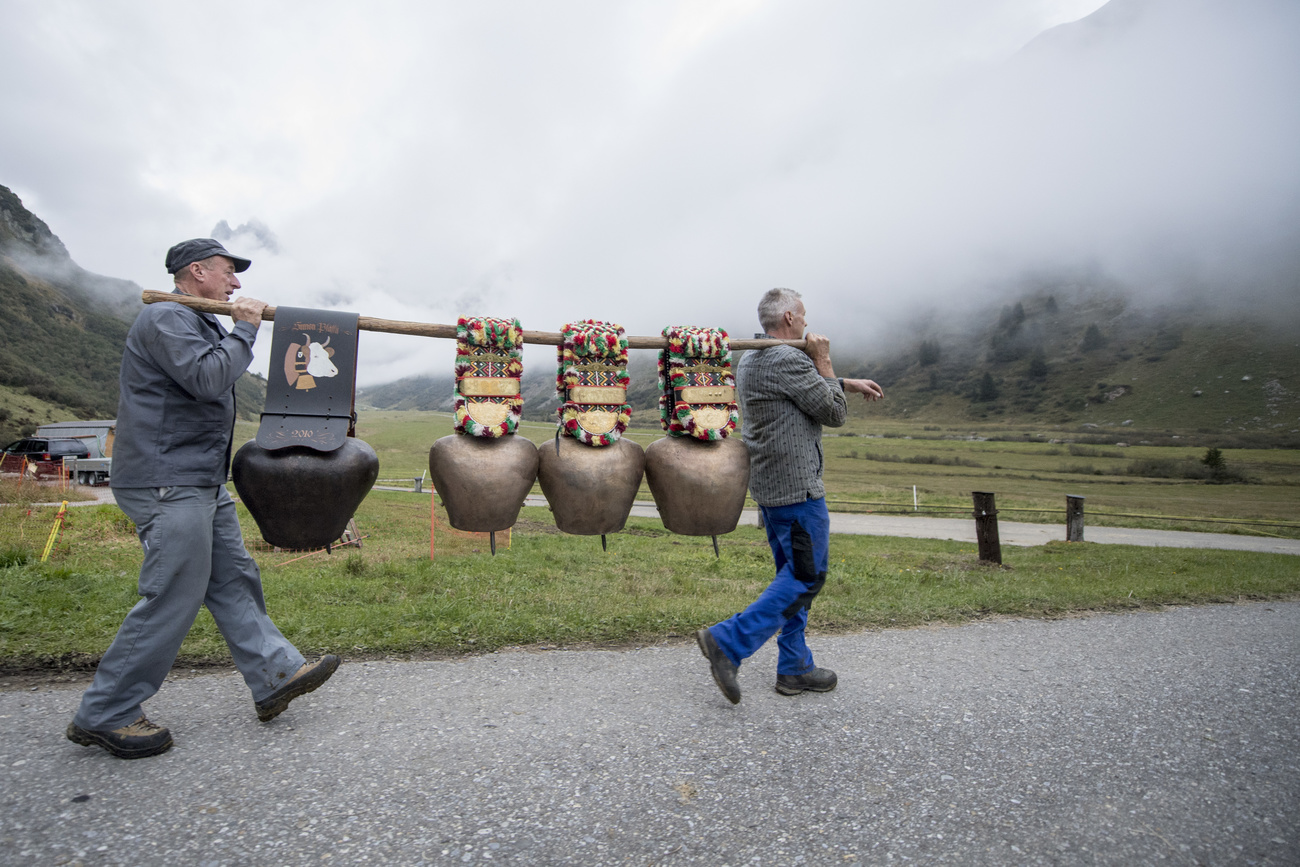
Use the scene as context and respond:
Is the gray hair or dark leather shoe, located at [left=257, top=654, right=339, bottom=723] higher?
the gray hair

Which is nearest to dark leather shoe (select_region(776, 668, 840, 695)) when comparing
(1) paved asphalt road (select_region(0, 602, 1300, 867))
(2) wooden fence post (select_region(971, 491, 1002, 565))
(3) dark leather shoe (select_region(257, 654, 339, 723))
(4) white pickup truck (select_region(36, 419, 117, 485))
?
(1) paved asphalt road (select_region(0, 602, 1300, 867))

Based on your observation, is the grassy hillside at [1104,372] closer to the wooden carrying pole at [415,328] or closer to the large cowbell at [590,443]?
the wooden carrying pole at [415,328]

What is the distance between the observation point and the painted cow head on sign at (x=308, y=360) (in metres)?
3.53

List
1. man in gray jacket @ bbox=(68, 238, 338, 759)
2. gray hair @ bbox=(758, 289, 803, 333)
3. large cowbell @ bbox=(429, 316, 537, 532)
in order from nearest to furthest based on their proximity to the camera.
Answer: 1. man in gray jacket @ bbox=(68, 238, 338, 759)
2. large cowbell @ bbox=(429, 316, 537, 532)
3. gray hair @ bbox=(758, 289, 803, 333)

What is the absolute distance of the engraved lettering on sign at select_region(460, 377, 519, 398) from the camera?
12.2 feet

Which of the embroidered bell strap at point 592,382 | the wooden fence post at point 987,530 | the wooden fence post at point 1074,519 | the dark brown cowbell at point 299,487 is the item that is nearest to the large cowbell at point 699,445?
the embroidered bell strap at point 592,382

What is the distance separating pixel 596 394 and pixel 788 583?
160 centimetres

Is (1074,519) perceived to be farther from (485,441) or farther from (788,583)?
(485,441)

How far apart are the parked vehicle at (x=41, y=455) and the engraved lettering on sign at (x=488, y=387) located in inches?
1233

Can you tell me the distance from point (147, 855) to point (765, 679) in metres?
3.41

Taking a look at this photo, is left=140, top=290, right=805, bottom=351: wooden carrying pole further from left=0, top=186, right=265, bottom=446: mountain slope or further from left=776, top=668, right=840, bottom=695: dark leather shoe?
left=0, top=186, right=265, bottom=446: mountain slope

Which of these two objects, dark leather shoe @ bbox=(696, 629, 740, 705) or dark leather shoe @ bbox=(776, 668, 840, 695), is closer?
dark leather shoe @ bbox=(696, 629, 740, 705)

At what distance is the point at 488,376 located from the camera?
12.5ft

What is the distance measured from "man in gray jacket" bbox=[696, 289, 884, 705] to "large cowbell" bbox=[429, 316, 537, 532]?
1.41 m
